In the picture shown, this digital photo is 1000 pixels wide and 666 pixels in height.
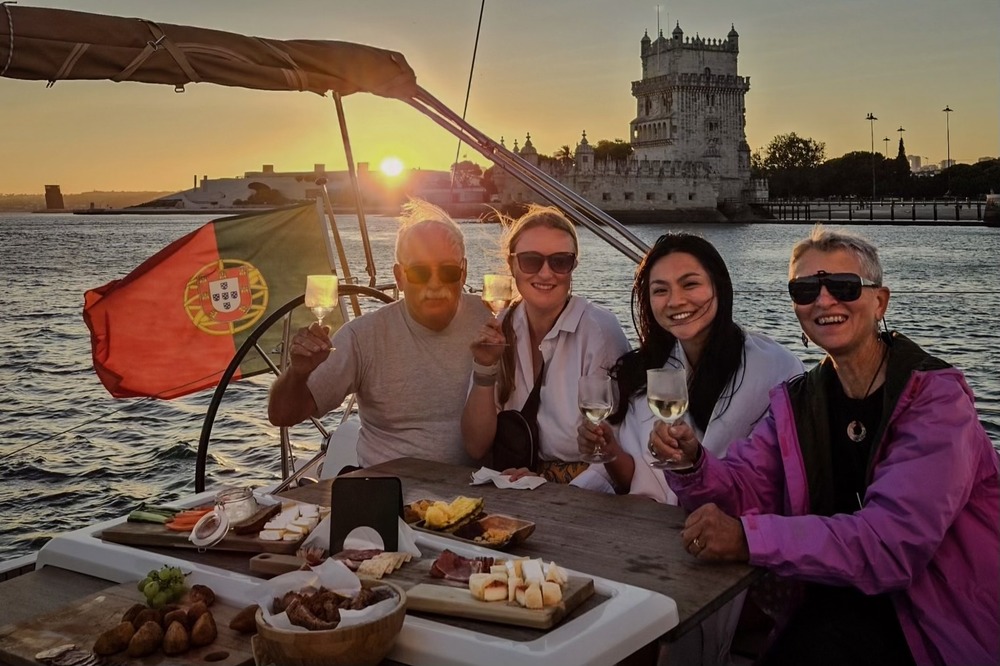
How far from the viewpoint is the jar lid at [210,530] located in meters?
2.03

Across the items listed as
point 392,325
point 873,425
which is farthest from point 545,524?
point 392,325

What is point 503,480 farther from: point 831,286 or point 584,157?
point 584,157

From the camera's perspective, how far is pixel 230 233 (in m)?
4.98

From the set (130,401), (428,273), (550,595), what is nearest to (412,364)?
(428,273)

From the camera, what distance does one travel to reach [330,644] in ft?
4.85

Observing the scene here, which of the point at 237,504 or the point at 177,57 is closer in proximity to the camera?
the point at 237,504

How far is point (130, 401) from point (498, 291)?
11.4 m

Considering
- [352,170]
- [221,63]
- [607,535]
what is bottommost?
[607,535]

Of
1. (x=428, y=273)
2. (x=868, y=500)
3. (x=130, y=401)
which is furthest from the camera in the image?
(x=130, y=401)

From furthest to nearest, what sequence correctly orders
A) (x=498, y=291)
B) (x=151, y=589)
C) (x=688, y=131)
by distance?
(x=688, y=131), (x=498, y=291), (x=151, y=589)

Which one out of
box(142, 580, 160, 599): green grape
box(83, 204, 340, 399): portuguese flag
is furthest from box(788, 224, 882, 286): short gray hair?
box(83, 204, 340, 399): portuguese flag

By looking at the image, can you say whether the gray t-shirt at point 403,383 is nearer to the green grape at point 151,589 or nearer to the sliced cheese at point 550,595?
the green grape at point 151,589

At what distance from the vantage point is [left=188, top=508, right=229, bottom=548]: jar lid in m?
2.03

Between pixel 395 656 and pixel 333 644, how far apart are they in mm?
155
